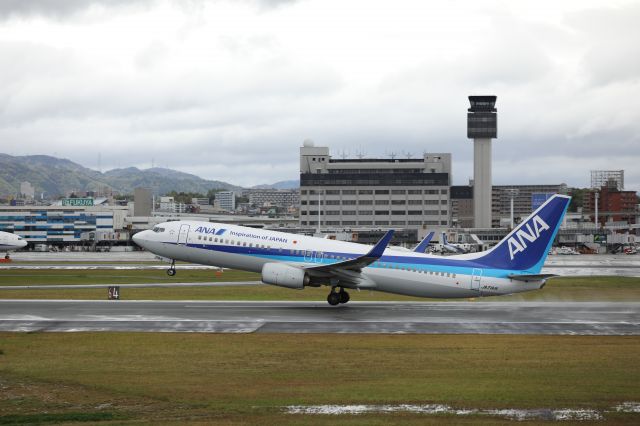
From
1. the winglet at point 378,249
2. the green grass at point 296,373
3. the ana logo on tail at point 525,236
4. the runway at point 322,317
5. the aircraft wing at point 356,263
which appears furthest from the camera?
the ana logo on tail at point 525,236

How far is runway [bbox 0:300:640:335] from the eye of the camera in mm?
36156

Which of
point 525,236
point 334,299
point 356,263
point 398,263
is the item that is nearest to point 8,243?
point 334,299

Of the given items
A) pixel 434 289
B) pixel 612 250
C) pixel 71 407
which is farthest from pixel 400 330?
pixel 612 250

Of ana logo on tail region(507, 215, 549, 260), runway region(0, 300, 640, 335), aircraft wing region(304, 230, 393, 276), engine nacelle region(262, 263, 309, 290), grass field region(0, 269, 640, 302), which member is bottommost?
grass field region(0, 269, 640, 302)

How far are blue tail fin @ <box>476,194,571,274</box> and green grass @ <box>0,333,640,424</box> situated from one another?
964 cm

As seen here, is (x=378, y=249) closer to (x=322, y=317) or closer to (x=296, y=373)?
(x=322, y=317)

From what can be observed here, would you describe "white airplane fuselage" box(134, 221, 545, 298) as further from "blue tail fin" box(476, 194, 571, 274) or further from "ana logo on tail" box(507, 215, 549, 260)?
"ana logo on tail" box(507, 215, 549, 260)

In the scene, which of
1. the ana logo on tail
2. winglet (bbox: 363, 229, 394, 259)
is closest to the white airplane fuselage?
the ana logo on tail

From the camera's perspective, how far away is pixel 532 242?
43.0 metres

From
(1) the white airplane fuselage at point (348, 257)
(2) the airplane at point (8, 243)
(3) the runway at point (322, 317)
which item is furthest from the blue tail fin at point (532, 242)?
(2) the airplane at point (8, 243)

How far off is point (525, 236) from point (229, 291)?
23.8 metres

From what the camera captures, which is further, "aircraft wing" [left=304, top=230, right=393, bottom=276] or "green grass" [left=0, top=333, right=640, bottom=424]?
"aircraft wing" [left=304, top=230, right=393, bottom=276]

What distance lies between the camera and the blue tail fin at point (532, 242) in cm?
4225

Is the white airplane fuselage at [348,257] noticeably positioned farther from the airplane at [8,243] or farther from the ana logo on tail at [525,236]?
the airplane at [8,243]
